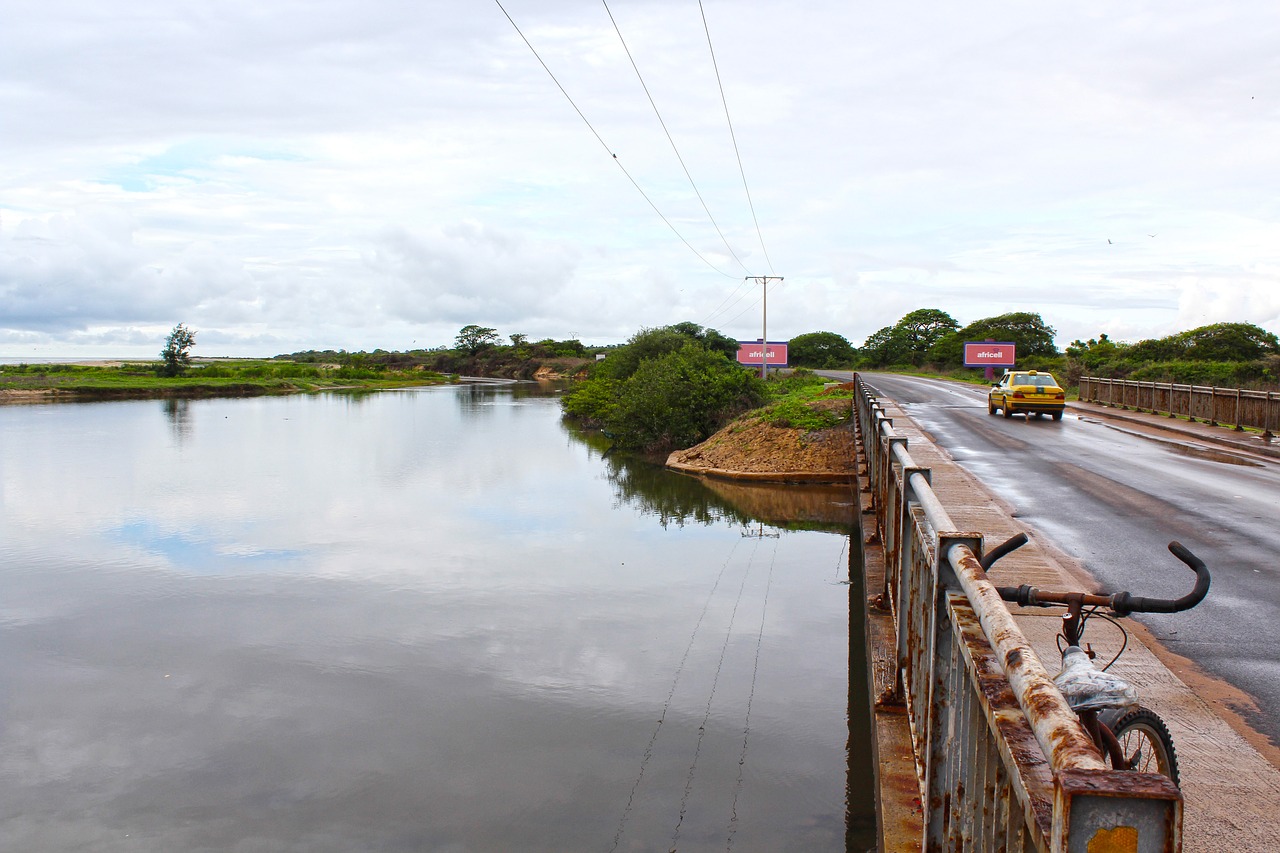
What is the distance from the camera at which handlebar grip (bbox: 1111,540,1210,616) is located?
3332 mm

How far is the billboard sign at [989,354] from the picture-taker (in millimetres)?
82500

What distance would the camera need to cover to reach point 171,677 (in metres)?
12.2

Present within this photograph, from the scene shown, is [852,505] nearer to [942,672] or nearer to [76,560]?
[76,560]

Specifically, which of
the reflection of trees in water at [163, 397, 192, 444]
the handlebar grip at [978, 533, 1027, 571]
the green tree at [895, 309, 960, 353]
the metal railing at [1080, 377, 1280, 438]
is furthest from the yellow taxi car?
the green tree at [895, 309, 960, 353]

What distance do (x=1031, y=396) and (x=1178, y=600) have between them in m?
31.0

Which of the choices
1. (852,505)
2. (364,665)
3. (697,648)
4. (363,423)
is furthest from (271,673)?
(363,423)

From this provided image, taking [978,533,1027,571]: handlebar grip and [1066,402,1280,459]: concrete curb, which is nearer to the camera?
[978,533,1027,571]: handlebar grip

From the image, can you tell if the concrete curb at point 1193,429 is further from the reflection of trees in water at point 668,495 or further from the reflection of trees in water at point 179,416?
the reflection of trees in water at point 179,416

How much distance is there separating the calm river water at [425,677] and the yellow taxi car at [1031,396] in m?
10.2

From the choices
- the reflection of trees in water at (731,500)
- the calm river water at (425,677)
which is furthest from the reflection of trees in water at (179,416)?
the reflection of trees in water at (731,500)

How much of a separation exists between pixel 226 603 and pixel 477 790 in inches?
338

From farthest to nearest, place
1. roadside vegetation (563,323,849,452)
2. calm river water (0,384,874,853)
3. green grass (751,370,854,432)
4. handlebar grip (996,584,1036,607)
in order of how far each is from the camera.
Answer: roadside vegetation (563,323,849,452) → green grass (751,370,854,432) → calm river water (0,384,874,853) → handlebar grip (996,584,1036,607)

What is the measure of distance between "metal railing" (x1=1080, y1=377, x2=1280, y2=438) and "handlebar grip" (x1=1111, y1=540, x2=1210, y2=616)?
978 inches

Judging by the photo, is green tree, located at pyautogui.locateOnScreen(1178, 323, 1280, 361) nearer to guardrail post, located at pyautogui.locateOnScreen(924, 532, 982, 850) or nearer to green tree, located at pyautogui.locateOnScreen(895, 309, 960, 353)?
green tree, located at pyautogui.locateOnScreen(895, 309, 960, 353)
